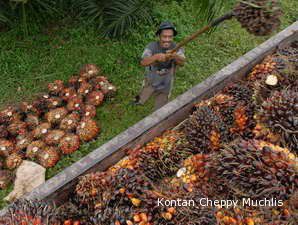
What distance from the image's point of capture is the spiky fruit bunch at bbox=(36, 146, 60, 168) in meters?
3.39

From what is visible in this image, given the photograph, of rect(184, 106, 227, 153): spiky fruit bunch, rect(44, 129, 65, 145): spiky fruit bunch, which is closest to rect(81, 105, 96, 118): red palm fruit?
rect(44, 129, 65, 145): spiky fruit bunch

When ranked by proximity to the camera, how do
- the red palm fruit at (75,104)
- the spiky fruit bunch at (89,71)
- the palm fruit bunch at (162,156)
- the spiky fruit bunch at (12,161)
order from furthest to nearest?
the spiky fruit bunch at (89,71)
the red palm fruit at (75,104)
the spiky fruit bunch at (12,161)
the palm fruit bunch at (162,156)

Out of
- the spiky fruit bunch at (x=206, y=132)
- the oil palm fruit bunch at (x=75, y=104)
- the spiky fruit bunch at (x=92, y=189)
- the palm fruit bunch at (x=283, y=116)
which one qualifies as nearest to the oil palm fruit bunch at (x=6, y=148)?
the oil palm fruit bunch at (x=75, y=104)

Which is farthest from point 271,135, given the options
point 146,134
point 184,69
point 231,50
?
point 231,50

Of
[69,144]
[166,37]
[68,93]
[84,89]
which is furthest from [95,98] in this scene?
[166,37]

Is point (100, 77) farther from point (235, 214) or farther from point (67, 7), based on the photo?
point (235, 214)

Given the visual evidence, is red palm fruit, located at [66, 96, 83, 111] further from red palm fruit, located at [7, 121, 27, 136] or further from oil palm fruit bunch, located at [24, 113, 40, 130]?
red palm fruit, located at [7, 121, 27, 136]

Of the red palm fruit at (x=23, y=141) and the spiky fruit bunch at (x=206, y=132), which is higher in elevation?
the spiky fruit bunch at (x=206, y=132)

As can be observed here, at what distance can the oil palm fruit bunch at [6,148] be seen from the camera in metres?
3.44

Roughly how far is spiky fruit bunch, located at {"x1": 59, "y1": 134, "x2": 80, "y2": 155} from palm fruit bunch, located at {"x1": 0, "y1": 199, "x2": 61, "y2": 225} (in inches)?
64.9

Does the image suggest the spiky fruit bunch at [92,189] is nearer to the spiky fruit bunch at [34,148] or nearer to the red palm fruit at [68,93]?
the spiky fruit bunch at [34,148]

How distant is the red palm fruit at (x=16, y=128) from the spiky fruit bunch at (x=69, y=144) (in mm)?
444

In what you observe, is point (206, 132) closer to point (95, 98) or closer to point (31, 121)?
point (95, 98)

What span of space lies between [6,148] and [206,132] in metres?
2.16
